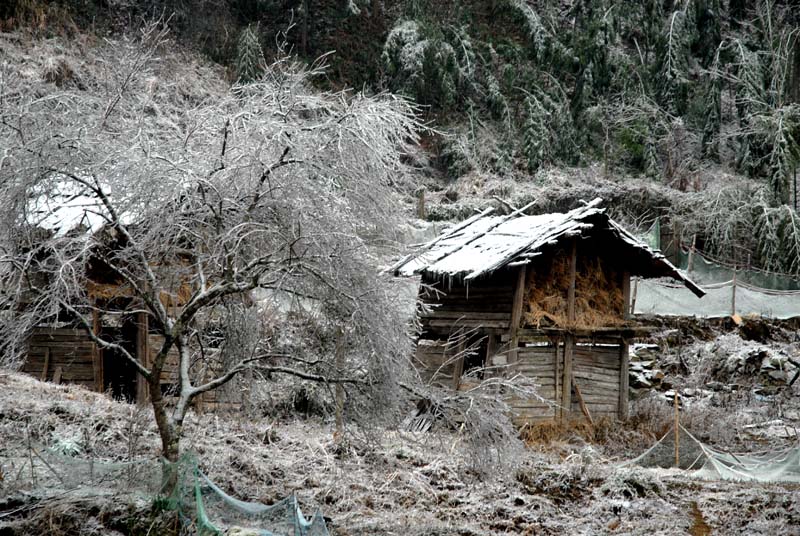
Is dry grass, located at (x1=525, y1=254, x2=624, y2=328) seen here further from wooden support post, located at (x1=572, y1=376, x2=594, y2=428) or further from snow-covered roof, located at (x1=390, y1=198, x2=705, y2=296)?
wooden support post, located at (x1=572, y1=376, x2=594, y2=428)

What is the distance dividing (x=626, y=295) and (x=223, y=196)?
10610 mm

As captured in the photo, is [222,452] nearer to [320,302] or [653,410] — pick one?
[320,302]

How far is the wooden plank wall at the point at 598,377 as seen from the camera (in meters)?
15.2

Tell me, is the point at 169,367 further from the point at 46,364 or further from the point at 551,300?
the point at 551,300

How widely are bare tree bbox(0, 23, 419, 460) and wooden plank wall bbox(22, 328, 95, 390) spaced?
7.02 m

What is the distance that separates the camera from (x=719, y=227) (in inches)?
1049

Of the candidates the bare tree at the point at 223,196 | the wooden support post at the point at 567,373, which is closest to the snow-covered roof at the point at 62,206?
the bare tree at the point at 223,196

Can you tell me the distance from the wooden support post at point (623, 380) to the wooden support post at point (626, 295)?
0.52 meters

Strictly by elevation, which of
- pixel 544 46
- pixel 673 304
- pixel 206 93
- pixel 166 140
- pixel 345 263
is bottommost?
pixel 673 304

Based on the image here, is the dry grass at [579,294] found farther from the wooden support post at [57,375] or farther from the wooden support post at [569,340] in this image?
the wooden support post at [57,375]

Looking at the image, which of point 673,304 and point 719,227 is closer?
point 673,304

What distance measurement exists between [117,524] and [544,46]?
29.5m

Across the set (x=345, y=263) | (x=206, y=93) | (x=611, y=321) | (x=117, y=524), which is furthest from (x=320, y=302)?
(x=206, y=93)

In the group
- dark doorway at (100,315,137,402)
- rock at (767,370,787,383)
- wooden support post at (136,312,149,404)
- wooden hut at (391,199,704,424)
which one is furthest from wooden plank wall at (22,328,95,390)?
rock at (767,370,787,383)
